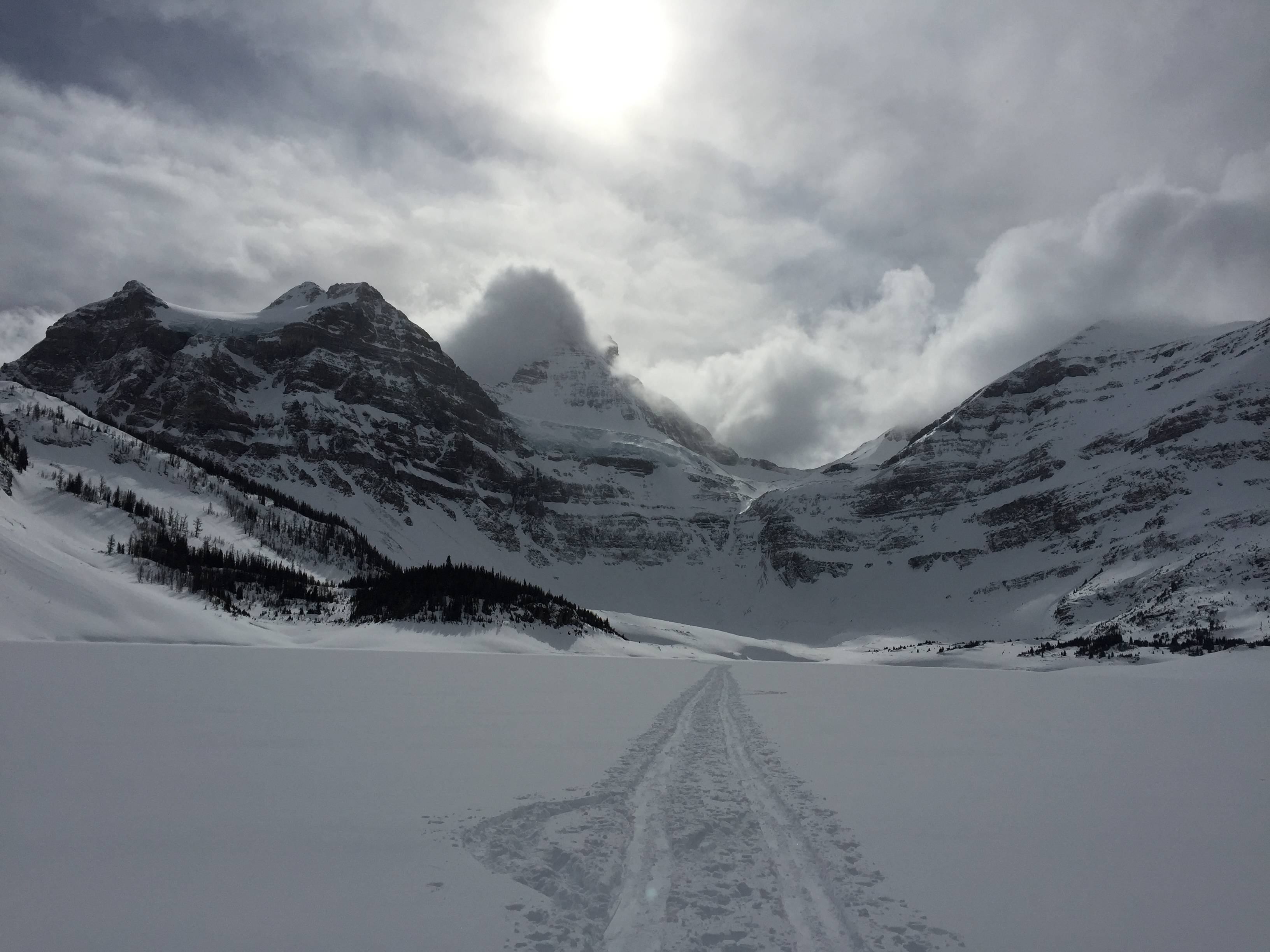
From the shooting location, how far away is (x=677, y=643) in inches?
4651

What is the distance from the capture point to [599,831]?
317 inches

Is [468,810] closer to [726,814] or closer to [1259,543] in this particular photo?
[726,814]

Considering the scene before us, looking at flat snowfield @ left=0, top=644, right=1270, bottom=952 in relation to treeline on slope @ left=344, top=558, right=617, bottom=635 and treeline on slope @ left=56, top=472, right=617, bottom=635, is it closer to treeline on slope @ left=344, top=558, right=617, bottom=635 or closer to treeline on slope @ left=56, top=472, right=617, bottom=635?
treeline on slope @ left=344, top=558, right=617, bottom=635

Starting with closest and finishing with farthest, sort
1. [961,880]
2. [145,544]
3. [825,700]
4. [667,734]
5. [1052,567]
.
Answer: [961,880] → [667,734] → [825,700] → [145,544] → [1052,567]

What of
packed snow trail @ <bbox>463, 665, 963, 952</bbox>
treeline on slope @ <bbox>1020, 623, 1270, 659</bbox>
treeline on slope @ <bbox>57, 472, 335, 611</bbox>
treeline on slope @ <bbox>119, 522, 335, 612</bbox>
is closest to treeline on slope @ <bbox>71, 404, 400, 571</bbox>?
treeline on slope @ <bbox>57, 472, 335, 611</bbox>

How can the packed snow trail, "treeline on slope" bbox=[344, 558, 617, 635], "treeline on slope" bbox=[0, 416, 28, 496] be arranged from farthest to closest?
"treeline on slope" bbox=[0, 416, 28, 496]
"treeline on slope" bbox=[344, 558, 617, 635]
the packed snow trail

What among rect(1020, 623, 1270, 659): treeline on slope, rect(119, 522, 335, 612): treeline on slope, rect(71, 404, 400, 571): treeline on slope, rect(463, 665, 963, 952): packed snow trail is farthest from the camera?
rect(71, 404, 400, 571): treeline on slope

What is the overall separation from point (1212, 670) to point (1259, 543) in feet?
218

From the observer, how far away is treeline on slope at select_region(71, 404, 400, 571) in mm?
136000

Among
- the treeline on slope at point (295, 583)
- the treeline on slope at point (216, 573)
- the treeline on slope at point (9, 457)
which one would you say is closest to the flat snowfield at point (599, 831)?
the treeline on slope at point (295, 583)

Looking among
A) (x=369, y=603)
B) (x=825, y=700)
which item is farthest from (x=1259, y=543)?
(x=369, y=603)

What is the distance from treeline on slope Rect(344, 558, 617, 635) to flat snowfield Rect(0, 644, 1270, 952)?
5637 cm

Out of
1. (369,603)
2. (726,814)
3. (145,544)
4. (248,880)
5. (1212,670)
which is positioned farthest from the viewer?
(145,544)

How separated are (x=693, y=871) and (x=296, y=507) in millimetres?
163299
